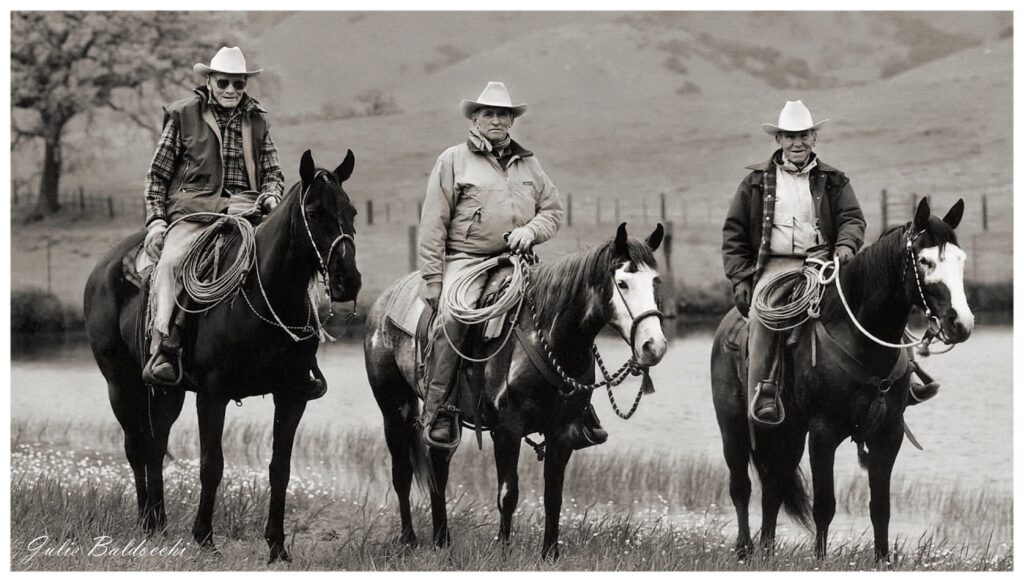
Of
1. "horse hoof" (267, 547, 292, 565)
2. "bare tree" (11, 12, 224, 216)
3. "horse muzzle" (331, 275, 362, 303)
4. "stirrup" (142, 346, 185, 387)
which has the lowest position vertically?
"horse hoof" (267, 547, 292, 565)

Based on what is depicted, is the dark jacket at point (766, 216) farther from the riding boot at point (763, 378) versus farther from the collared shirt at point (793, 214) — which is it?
the riding boot at point (763, 378)

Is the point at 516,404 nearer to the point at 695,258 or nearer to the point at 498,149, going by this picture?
the point at 498,149

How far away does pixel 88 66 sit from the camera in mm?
20344

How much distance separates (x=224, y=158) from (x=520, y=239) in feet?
6.97

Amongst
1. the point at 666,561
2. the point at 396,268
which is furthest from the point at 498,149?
the point at 396,268

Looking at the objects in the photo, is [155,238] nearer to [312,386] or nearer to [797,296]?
[312,386]

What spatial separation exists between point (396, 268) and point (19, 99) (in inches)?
237

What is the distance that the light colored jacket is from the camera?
26.7ft

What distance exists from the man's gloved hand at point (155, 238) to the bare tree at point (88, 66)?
1131 cm

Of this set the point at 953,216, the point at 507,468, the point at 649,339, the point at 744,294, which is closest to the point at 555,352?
the point at 507,468

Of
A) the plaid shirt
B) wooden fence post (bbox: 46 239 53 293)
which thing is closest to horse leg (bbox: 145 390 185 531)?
the plaid shirt

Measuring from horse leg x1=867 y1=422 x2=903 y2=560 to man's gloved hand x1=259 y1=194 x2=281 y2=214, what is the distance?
4.01 meters

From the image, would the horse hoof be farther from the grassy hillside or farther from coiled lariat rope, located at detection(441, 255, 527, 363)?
the grassy hillside

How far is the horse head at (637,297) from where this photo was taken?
269 inches
